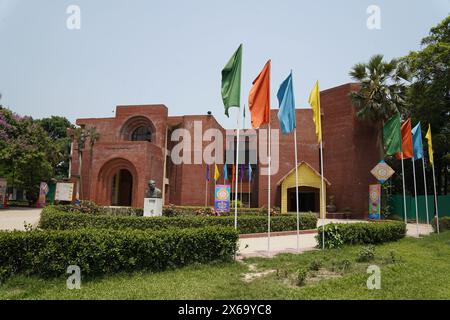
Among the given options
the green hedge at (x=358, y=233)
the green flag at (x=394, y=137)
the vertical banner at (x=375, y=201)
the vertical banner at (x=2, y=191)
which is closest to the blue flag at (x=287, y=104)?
the green hedge at (x=358, y=233)

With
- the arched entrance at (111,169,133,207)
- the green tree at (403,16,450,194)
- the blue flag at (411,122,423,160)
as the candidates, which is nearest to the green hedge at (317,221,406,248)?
the blue flag at (411,122,423,160)

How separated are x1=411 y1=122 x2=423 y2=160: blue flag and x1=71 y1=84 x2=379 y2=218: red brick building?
320 inches

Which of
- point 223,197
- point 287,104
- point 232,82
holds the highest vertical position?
point 232,82

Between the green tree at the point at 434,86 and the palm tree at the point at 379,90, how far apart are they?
855 millimetres

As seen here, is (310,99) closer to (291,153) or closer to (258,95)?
(258,95)

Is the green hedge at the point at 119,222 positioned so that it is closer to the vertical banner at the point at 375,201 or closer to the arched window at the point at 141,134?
the vertical banner at the point at 375,201

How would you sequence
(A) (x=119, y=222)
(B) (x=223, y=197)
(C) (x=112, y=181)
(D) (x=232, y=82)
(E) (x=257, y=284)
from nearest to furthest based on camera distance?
(E) (x=257, y=284), (D) (x=232, y=82), (A) (x=119, y=222), (B) (x=223, y=197), (C) (x=112, y=181)

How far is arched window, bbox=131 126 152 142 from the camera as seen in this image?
2915 centimetres

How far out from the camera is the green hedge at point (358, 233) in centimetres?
1053

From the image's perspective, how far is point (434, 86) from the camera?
73.3 feet

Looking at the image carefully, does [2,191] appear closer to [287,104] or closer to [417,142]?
[287,104]

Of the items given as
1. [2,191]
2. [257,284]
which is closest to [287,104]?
[257,284]

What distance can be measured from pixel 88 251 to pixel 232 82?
6062 millimetres
